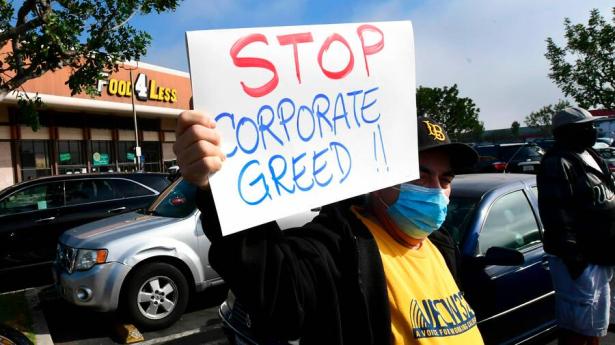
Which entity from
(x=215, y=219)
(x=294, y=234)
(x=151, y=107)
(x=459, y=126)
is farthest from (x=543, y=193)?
(x=459, y=126)

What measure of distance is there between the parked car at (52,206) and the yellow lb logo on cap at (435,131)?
5.42 metres

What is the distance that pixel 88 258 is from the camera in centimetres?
488

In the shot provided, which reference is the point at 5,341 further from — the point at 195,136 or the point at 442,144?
the point at 442,144

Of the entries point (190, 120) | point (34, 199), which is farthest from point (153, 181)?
point (190, 120)

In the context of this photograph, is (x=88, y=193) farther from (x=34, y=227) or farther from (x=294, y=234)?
(x=294, y=234)

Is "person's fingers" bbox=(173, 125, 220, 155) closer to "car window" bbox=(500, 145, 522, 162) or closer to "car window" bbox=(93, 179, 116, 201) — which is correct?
"car window" bbox=(93, 179, 116, 201)

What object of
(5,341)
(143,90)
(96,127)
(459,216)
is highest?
(143,90)

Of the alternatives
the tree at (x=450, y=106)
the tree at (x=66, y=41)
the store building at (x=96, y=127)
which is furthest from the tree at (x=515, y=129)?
the tree at (x=66, y=41)

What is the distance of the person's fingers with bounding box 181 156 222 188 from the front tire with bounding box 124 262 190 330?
14.0ft

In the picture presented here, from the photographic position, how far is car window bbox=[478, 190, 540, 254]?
3.39m

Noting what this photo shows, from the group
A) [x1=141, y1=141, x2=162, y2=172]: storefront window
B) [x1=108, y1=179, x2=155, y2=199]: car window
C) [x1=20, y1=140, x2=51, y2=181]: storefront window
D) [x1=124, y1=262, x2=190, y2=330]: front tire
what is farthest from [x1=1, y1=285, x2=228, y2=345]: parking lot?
[x1=141, y1=141, x2=162, y2=172]: storefront window

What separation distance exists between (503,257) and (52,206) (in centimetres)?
678

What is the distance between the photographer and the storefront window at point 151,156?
28281 millimetres

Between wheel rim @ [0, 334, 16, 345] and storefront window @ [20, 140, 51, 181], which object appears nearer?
wheel rim @ [0, 334, 16, 345]
